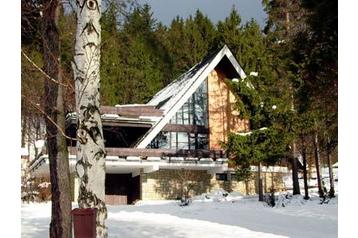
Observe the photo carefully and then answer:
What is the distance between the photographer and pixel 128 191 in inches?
685

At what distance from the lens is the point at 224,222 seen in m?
8.37

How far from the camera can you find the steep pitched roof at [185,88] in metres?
16.5

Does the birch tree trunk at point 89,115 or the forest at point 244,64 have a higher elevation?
the forest at point 244,64

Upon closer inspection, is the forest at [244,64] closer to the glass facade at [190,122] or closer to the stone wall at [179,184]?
the stone wall at [179,184]

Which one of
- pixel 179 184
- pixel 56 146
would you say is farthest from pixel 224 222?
pixel 179 184

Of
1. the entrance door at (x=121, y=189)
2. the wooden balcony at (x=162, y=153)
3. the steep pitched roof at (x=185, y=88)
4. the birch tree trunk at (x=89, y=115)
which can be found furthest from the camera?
the entrance door at (x=121, y=189)

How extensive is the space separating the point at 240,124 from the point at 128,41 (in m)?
13.3

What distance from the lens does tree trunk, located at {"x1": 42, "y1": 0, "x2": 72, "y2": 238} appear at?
481 cm

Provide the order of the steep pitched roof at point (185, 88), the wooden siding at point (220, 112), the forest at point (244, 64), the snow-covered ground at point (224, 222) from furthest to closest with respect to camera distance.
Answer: the wooden siding at point (220, 112) → the steep pitched roof at point (185, 88) → the snow-covered ground at point (224, 222) → the forest at point (244, 64)

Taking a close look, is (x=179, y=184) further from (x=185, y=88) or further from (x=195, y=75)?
(x=195, y=75)

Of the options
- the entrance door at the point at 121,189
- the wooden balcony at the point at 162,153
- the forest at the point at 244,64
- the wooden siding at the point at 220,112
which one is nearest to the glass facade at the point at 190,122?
the wooden siding at the point at 220,112

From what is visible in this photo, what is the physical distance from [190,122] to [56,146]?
12421mm

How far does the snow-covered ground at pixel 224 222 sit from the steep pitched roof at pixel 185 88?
5.08m
